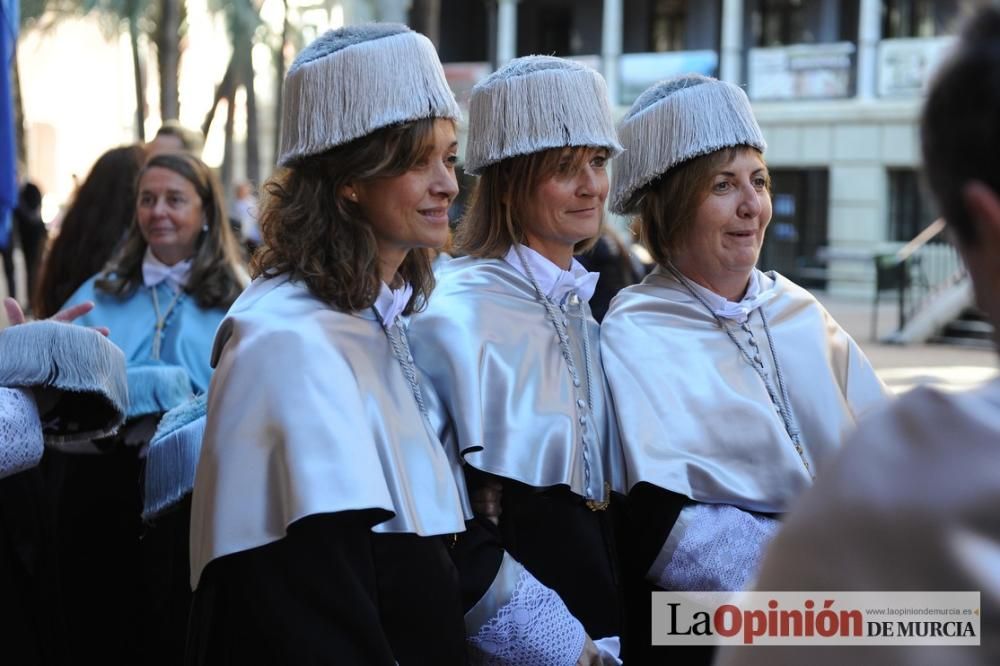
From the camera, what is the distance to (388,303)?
8.25 ft

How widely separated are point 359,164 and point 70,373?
953 millimetres

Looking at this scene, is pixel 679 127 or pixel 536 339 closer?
pixel 536 339

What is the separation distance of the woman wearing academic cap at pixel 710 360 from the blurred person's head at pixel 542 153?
16 centimetres

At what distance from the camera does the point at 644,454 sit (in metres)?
2.79

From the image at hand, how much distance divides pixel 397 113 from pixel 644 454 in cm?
94

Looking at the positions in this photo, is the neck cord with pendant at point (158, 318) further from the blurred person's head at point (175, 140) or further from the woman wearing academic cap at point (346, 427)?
the woman wearing academic cap at point (346, 427)

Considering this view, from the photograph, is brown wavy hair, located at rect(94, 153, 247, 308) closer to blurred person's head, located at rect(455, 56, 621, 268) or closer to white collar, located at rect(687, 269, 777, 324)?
blurred person's head, located at rect(455, 56, 621, 268)

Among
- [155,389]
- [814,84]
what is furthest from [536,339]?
[814,84]

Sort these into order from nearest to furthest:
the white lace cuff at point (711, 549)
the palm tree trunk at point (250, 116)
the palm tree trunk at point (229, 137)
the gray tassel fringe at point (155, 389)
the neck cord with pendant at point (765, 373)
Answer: the white lace cuff at point (711, 549) → the neck cord with pendant at point (765, 373) → the gray tassel fringe at point (155, 389) → the palm tree trunk at point (250, 116) → the palm tree trunk at point (229, 137)

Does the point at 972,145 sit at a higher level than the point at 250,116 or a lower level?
higher

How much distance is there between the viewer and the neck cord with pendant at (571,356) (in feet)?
9.24

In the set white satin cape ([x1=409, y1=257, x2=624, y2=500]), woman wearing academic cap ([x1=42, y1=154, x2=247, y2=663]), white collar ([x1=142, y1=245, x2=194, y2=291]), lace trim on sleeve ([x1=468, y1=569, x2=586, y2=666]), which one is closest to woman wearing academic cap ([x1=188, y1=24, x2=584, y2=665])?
lace trim on sleeve ([x1=468, y1=569, x2=586, y2=666])

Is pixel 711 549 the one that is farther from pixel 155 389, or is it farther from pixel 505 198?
pixel 155 389

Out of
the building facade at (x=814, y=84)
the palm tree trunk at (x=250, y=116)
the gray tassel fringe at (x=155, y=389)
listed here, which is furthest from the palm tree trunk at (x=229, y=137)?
the gray tassel fringe at (x=155, y=389)
